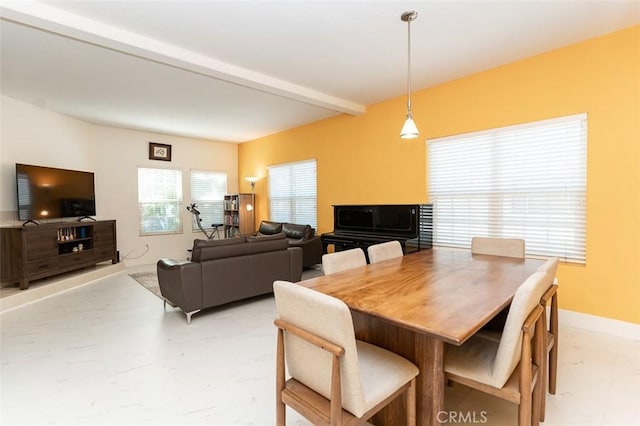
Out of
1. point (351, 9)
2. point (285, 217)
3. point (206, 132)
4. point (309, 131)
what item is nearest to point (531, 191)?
point (351, 9)

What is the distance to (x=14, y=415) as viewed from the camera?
1.85m

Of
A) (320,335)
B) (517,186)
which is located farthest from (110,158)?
(517,186)

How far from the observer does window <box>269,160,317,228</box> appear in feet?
19.7

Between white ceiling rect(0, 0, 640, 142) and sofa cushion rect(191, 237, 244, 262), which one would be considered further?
sofa cushion rect(191, 237, 244, 262)

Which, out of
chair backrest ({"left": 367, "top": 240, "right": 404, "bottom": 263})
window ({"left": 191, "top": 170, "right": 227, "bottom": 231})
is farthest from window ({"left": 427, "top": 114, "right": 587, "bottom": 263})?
window ({"left": 191, "top": 170, "right": 227, "bottom": 231})

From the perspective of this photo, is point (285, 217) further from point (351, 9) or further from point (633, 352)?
point (633, 352)

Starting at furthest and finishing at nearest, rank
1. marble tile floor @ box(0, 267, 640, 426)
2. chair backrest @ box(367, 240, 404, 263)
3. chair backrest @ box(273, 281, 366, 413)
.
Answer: chair backrest @ box(367, 240, 404, 263) → marble tile floor @ box(0, 267, 640, 426) → chair backrest @ box(273, 281, 366, 413)

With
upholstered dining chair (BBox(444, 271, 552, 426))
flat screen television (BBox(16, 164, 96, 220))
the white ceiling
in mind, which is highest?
the white ceiling

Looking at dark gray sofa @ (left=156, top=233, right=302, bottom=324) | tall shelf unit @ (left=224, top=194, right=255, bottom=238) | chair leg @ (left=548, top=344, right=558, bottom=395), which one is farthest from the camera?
tall shelf unit @ (left=224, top=194, right=255, bottom=238)

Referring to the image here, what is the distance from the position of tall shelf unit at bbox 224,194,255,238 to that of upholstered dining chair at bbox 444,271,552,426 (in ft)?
20.1

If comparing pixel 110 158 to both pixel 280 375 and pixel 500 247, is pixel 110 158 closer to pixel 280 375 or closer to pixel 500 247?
pixel 280 375

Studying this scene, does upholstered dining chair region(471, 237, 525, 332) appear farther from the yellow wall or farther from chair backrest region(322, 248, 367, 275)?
chair backrest region(322, 248, 367, 275)

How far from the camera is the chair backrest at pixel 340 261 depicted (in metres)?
2.23

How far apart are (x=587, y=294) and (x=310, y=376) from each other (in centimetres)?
318
